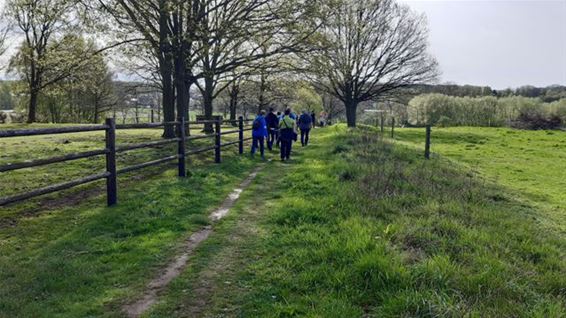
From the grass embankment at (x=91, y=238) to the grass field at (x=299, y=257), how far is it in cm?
2

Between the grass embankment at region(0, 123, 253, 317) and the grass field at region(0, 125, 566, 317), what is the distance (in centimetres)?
2

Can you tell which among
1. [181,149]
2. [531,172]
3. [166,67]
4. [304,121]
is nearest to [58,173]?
[181,149]

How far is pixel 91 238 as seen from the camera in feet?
18.9

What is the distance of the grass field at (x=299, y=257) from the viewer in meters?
3.83

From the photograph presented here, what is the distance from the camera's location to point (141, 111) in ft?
214

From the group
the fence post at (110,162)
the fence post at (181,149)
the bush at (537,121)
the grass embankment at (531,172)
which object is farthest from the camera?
the bush at (537,121)

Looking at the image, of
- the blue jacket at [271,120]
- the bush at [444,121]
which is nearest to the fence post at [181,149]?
the blue jacket at [271,120]

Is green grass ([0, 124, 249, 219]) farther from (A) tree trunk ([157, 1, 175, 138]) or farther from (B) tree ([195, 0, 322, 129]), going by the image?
(B) tree ([195, 0, 322, 129])

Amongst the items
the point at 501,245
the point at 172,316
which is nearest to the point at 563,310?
the point at 501,245

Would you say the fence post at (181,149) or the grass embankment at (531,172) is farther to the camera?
the fence post at (181,149)

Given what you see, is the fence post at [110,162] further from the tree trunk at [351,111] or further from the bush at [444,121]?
the bush at [444,121]

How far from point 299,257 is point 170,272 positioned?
1.47m

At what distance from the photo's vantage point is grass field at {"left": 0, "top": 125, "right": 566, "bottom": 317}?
383 cm

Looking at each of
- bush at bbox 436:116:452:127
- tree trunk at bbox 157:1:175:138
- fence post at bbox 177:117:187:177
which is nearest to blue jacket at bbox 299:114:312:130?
tree trunk at bbox 157:1:175:138
